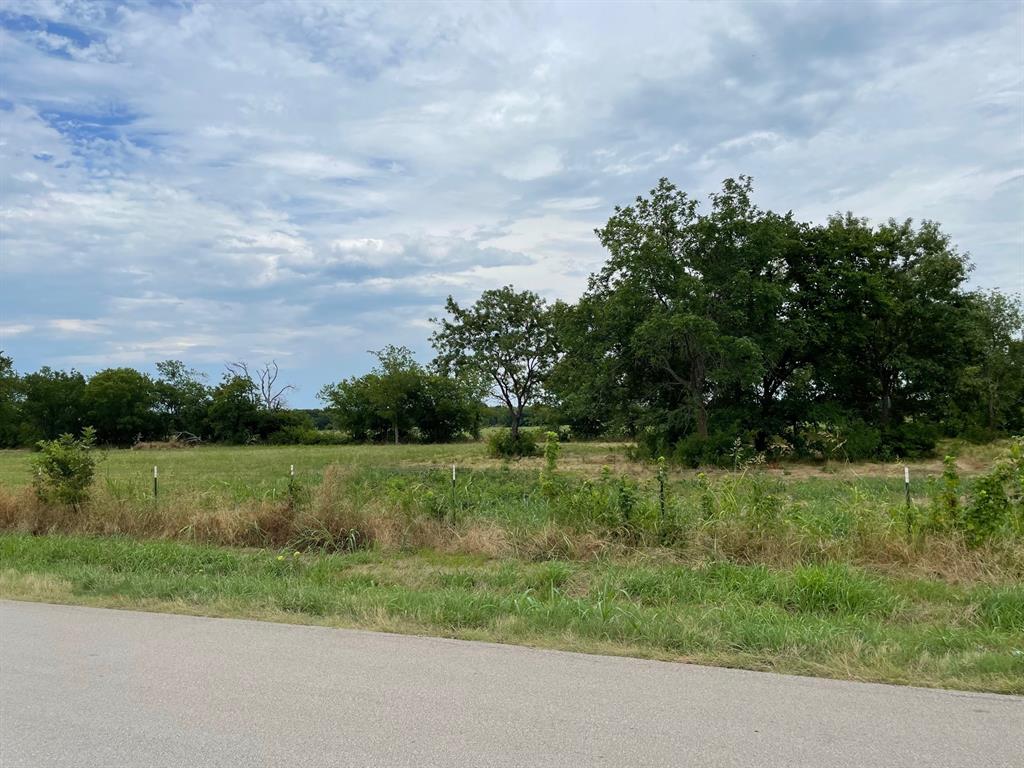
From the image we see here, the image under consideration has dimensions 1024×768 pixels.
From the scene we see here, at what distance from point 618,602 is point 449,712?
10.1 ft

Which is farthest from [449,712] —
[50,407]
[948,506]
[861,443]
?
[50,407]

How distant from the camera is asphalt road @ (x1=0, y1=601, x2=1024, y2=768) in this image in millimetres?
3920

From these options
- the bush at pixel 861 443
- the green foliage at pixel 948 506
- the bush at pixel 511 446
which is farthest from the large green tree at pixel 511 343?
the green foliage at pixel 948 506

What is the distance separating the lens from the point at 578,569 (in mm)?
8875

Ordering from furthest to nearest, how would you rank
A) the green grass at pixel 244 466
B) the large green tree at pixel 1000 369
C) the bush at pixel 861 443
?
the large green tree at pixel 1000 369 → the bush at pixel 861 443 → the green grass at pixel 244 466

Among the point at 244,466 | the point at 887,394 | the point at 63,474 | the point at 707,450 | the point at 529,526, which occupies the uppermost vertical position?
the point at 887,394

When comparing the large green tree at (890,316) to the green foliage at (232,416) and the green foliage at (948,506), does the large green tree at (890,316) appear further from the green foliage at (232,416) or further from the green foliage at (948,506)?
the green foliage at (232,416)

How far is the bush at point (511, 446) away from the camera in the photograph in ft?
150

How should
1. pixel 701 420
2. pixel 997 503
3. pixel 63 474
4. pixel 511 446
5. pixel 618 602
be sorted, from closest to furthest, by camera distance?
pixel 618 602, pixel 997 503, pixel 63 474, pixel 701 420, pixel 511 446

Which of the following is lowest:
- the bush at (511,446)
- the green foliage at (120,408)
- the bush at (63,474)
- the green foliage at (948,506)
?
the bush at (511,446)

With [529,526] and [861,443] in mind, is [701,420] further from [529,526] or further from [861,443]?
[529,526]

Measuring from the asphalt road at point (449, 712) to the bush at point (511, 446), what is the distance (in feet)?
127

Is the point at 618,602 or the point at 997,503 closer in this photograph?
the point at 618,602

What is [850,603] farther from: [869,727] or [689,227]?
[689,227]
